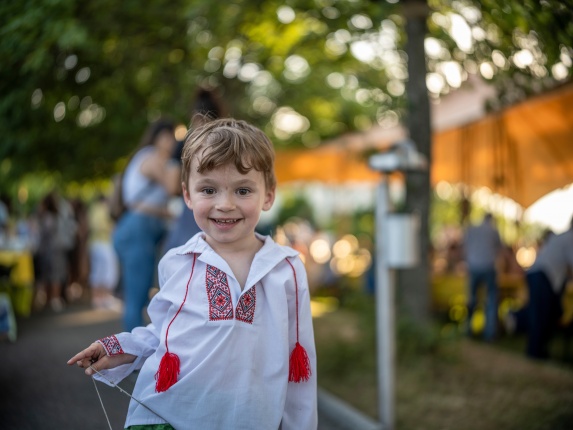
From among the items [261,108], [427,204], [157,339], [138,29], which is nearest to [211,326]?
[157,339]

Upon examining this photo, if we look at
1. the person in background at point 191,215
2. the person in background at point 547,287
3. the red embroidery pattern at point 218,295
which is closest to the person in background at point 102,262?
the person in background at point 547,287

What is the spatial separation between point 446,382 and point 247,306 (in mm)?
4799

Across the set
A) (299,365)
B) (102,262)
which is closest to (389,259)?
(299,365)

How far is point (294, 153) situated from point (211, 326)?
38.5 ft

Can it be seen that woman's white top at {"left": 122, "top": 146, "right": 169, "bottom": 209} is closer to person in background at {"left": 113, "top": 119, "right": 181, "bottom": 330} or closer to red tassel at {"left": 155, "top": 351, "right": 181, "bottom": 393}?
person in background at {"left": 113, "top": 119, "right": 181, "bottom": 330}

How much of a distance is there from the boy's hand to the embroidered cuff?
1 centimetres

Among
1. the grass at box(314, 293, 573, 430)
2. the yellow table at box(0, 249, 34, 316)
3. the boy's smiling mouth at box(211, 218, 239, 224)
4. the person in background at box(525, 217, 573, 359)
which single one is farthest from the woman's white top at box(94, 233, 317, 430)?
the yellow table at box(0, 249, 34, 316)

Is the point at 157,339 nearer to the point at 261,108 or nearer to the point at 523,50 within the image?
the point at 523,50

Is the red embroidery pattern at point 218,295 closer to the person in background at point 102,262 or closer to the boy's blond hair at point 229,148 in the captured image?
the boy's blond hair at point 229,148

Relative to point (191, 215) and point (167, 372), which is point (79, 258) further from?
point (167, 372)

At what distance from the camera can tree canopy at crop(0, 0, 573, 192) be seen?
211 inches

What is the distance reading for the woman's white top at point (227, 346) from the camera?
219 centimetres

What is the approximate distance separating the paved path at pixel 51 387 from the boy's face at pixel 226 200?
132 centimetres

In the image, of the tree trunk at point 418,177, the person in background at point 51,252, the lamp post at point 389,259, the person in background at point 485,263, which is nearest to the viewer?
the lamp post at point 389,259
